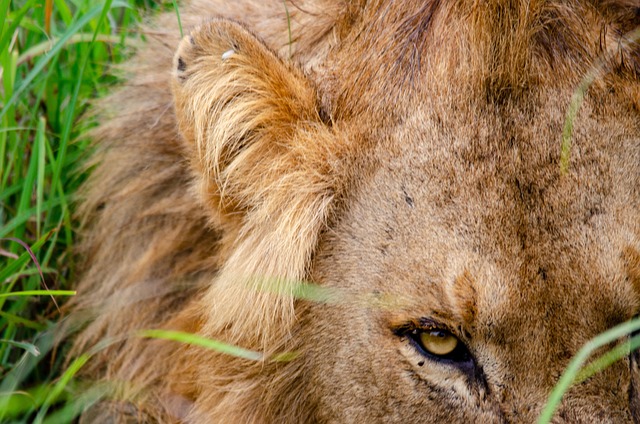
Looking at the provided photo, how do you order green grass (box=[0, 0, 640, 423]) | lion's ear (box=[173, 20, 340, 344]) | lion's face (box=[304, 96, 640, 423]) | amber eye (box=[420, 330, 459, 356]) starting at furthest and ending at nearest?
green grass (box=[0, 0, 640, 423]) → lion's ear (box=[173, 20, 340, 344]) → amber eye (box=[420, 330, 459, 356]) → lion's face (box=[304, 96, 640, 423])

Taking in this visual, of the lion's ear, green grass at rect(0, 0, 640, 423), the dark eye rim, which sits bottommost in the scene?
green grass at rect(0, 0, 640, 423)

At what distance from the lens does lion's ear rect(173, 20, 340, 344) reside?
337 cm

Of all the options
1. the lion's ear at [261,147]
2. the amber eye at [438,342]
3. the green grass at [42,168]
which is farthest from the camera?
the green grass at [42,168]

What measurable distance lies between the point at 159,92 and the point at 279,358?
126cm

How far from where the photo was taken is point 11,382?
398 cm

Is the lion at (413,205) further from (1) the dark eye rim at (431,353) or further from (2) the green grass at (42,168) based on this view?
(2) the green grass at (42,168)

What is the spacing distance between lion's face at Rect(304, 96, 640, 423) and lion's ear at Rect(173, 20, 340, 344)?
8.0 inches

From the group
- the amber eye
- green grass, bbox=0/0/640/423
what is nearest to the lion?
the amber eye

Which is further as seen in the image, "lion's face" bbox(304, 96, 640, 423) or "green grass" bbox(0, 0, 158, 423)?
"green grass" bbox(0, 0, 158, 423)

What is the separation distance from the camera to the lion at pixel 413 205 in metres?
3.03

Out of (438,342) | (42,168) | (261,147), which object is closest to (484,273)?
(438,342)

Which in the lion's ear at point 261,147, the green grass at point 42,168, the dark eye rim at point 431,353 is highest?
the lion's ear at point 261,147

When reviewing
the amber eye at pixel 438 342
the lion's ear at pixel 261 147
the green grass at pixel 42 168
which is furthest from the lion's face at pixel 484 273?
the green grass at pixel 42 168

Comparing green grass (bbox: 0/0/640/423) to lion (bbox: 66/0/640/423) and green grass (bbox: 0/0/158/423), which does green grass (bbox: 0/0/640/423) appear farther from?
lion (bbox: 66/0/640/423)
